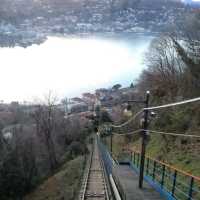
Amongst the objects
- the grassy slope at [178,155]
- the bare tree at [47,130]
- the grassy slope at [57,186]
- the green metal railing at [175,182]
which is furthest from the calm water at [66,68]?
the green metal railing at [175,182]

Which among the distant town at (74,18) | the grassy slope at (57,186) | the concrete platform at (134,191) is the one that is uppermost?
the distant town at (74,18)

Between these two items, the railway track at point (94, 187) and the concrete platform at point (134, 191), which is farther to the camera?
the railway track at point (94, 187)

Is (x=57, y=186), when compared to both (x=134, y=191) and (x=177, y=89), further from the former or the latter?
(x=134, y=191)

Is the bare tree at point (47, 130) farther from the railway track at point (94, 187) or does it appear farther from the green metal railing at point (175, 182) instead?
the green metal railing at point (175, 182)

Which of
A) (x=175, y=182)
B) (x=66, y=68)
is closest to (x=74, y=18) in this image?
(x=66, y=68)

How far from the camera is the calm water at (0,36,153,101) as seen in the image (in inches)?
2724

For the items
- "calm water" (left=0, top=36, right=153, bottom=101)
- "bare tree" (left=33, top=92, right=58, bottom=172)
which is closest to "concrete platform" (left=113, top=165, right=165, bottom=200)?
"bare tree" (left=33, top=92, right=58, bottom=172)

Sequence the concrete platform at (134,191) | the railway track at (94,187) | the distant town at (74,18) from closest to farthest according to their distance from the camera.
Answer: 1. the concrete platform at (134,191)
2. the railway track at (94,187)
3. the distant town at (74,18)

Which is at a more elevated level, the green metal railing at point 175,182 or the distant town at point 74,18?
the distant town at point 74,18

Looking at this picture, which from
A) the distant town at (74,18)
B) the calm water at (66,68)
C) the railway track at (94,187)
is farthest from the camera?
the distant town at (74,18)

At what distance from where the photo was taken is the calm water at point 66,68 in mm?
69188

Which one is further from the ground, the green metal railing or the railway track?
the green metal railing

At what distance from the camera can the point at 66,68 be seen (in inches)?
3359

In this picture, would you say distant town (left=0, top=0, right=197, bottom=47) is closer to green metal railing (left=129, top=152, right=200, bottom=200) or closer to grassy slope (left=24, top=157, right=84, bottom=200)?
grassy slope (left=24, top=157, right=84, bottom=200)
